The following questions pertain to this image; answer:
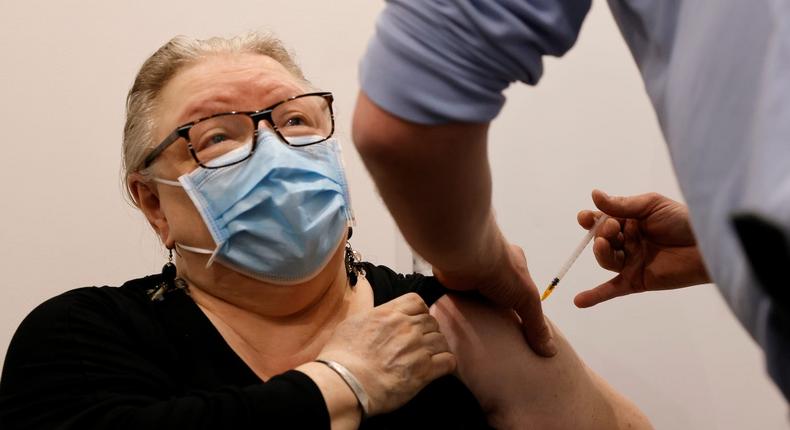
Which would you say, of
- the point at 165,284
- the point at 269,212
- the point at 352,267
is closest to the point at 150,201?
the point at 165,284

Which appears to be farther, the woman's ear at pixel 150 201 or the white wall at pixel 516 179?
the white wall at pixel 516 179

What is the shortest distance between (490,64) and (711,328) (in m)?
1.52

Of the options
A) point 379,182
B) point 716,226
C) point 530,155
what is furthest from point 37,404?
point 530,155

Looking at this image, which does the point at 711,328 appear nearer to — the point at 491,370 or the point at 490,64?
the point at 491,370

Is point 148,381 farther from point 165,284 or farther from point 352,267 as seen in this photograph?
point 352,267

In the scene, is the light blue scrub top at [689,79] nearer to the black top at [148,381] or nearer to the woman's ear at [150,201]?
the black top at [148,381]

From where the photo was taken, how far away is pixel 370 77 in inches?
25.2

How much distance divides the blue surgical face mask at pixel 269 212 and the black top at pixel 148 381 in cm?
Answer: 14

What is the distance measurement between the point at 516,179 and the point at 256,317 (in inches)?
35.0

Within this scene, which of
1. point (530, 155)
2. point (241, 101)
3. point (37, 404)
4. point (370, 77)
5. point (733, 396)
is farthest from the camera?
point (530, 155)

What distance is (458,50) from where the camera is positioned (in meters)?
0.60

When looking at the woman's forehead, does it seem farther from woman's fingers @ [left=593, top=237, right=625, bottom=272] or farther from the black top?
woman's fingers @ [left=593, top=237, right=625, bottom=272]

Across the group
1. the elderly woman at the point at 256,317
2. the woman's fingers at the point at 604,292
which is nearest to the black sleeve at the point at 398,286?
the elderly woman at the point at 256,317

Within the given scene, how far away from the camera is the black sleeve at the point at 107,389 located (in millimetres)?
1070
